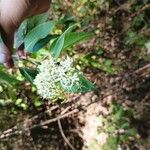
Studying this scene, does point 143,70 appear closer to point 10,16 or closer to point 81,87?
point 81,87

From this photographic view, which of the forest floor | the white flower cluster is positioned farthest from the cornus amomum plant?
the forest floor

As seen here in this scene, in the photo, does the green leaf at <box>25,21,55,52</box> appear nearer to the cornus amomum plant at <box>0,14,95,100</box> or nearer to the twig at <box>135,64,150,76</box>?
the cornus amomum plant at <box>0,14,95,100</box>

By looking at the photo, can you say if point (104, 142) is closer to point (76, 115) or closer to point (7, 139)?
point (76, 115)

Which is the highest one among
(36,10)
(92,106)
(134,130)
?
(36,10)

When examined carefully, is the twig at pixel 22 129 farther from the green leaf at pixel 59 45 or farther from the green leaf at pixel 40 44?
the green leaf at pixel 59 45

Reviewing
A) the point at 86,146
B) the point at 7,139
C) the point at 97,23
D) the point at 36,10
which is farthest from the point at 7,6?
the point at 97,23

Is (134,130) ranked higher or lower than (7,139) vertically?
lower

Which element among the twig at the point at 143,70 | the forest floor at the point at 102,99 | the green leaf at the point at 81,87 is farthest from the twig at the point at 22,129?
the green leaf at the point at 81,87

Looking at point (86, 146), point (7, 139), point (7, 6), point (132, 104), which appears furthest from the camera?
point (132, 104)
